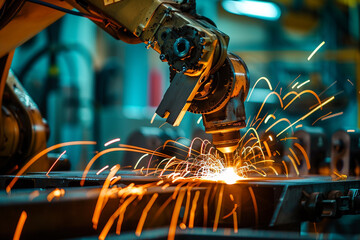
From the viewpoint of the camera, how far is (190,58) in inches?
105

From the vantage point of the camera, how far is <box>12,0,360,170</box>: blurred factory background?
802cm

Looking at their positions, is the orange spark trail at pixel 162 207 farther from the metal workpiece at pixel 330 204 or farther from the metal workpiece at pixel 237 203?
the metal workpiece at pixel 330 204

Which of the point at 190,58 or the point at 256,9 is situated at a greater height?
the point at 256,9

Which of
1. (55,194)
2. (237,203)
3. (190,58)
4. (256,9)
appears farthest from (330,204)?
(256,9)

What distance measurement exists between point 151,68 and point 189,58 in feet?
21.0

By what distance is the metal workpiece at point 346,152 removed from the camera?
16.6 ft

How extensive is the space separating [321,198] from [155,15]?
1.29m

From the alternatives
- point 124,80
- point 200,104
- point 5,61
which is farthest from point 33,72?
point 200,104

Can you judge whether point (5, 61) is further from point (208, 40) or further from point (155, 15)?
point (208, 40)

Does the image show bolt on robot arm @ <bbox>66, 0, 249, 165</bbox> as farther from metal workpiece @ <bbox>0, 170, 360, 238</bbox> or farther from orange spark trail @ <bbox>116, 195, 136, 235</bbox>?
orange spark trail @ <bbox>116, 195, 136, 235</bbox>

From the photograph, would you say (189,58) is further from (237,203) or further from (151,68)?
(151,68)

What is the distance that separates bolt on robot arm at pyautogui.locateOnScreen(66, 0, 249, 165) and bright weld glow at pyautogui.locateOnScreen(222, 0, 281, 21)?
297 inches

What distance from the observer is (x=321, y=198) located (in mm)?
2695

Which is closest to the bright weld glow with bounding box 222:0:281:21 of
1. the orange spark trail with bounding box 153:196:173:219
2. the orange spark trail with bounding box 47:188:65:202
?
the orange spark trail with bounding box 153:196:173:219
